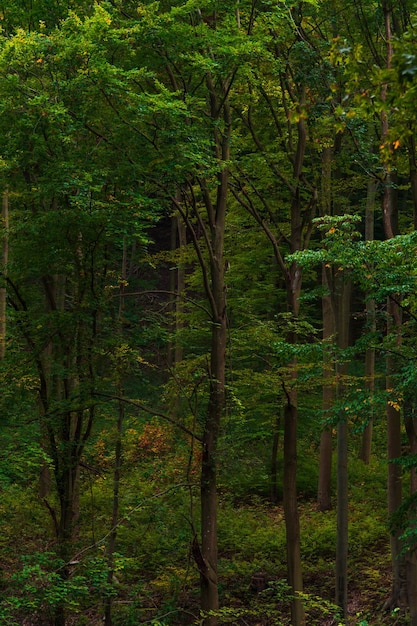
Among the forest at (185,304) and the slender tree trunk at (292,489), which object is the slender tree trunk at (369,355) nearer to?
the forest at (185,304)

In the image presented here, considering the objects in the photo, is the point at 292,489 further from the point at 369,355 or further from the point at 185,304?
the point at 369,355

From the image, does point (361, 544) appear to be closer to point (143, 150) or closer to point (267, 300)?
point (267, 300)

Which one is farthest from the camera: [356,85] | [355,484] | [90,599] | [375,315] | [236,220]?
[355,484]

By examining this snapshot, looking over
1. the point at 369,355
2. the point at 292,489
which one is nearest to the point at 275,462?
the point at 369,355

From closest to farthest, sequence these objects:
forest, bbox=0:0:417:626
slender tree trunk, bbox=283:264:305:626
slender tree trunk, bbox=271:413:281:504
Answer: forest, bbox=0:0:417:626, slender tree trunk, bbox=283:264:305:626, slender tree trunk, bbox=271:413:281:504

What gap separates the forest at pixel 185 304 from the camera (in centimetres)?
1056

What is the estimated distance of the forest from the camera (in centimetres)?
1056

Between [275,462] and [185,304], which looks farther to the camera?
[275,462]

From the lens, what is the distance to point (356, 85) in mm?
4863

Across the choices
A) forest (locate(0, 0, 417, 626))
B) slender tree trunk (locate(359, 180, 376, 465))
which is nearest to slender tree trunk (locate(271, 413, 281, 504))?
forest (locate(0, 0, 417, 626))

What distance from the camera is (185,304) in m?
14.6

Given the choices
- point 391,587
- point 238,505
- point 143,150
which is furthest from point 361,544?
point 143,150

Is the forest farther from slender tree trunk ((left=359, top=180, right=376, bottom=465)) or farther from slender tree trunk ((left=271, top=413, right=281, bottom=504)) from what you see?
slender tree trunk ((left=271, top=413, right=281, bottom=504))

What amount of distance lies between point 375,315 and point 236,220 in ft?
20.3
